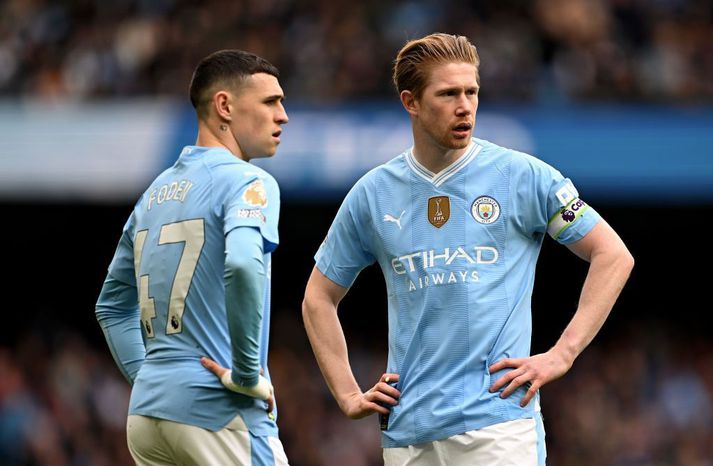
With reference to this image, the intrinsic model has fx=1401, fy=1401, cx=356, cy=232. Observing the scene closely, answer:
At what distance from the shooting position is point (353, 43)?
15852 millimetres

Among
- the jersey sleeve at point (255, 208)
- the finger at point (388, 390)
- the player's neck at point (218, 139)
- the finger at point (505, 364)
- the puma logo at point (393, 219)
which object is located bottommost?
the finger at point (388, 390)

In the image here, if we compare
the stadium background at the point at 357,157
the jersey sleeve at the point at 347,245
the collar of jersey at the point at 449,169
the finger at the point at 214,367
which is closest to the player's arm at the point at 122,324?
the finger at the point at 214,367

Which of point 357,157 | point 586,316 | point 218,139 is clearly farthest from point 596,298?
point 357,157

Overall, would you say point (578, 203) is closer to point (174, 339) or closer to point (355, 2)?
point (174, 339)

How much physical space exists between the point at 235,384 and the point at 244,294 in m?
0.37

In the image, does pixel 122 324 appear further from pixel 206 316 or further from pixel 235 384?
pixel 235 384

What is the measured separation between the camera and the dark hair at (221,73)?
5582 mm

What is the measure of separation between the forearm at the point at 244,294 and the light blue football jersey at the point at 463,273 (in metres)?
0.56

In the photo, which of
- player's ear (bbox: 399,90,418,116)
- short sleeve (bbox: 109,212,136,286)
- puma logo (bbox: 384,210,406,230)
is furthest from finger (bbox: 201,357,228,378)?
player's ear (bbox: 399,90,418,116)

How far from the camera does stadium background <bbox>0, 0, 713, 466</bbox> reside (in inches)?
555

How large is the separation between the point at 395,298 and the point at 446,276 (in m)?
0.25

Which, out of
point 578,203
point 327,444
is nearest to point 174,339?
point 578,203

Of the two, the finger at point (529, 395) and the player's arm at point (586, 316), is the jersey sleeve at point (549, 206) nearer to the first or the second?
the player's arm at point (586, 316)

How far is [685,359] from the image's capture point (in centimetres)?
1530
